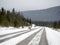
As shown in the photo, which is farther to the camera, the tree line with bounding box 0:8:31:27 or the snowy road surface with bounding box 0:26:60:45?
the tree line with bounding box 0:8:31:27

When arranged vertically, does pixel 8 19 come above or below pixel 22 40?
above

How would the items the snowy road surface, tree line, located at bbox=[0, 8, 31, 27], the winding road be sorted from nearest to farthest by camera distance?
the winding road < the snowy road surface < tree line, located at bbox=[0, 8, 31, 27]

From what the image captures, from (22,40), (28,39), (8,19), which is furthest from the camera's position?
(8,19)

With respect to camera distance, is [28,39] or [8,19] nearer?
[28,39]

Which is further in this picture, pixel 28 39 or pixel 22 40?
pixel 28 39

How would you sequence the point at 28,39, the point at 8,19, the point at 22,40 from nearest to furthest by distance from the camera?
1. the point at 22,40
2. the point at 28,39
3. the point at 8,19

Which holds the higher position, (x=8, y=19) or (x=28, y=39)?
(x=8, y=19)

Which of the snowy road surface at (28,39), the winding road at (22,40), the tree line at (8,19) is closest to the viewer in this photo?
the winding road at (22,40)

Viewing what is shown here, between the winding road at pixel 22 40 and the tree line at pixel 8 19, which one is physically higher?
the tree line at pixel 8 19

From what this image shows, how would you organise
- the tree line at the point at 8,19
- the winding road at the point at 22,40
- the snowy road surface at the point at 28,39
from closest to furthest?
the winding road at the point at 22,40 < the snowy road surface at the point at 28,39 < the tree line at the point at 8,19

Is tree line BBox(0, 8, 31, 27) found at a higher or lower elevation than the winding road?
higher

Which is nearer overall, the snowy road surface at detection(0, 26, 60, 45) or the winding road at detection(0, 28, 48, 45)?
the winding road at detection(0, 28, 48, 45)

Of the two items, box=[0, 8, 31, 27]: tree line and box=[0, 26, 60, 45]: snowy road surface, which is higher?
box=[0, 8, 31, 27]: tree line

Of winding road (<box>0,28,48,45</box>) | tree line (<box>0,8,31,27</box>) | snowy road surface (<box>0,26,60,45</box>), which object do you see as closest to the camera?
winding road (<box>0,28,48,45</box>)
